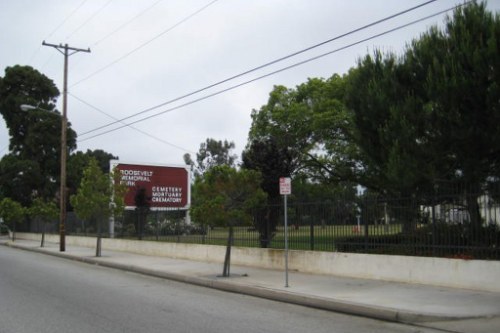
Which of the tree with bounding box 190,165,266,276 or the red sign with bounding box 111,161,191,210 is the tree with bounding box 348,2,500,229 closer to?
the tree with bounding box 190,165,266,276

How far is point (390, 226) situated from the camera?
1489 centimetres

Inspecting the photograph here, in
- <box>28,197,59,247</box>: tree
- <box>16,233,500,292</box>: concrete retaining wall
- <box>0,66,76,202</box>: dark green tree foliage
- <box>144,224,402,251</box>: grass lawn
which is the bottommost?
<box>16,233,500,292</box>: concrete retaining wall

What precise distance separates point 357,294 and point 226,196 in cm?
537

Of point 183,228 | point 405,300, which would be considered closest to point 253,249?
point 183,228

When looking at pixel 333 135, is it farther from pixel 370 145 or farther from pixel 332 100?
pixel 370 145

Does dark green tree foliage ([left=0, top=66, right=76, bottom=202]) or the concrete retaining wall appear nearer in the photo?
the concrete retaining wall

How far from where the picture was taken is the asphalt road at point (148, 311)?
8.91 metres

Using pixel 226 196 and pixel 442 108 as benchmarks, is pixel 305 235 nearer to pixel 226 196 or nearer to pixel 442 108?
pixel 226 196

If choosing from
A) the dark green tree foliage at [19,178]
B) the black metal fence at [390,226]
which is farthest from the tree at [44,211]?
the black metal fence at [390,226]

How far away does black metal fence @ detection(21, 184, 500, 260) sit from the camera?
1292 cm

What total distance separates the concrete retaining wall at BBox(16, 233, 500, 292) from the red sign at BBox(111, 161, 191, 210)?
19876mm

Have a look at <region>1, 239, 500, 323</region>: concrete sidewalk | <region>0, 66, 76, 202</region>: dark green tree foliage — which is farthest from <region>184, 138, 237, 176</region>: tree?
<region>1, 239, 500, 323</region>: concrete sidewalk

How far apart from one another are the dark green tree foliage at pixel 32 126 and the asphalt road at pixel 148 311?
123ft

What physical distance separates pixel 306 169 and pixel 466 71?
1934 cm
